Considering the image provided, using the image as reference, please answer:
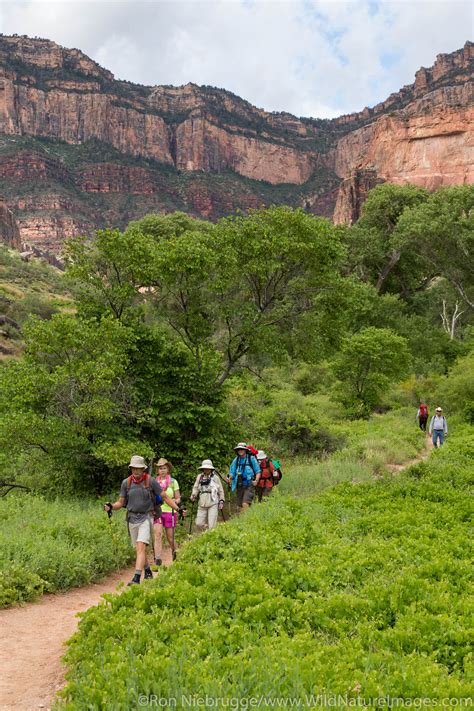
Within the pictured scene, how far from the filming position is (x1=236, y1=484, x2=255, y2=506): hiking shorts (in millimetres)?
9820

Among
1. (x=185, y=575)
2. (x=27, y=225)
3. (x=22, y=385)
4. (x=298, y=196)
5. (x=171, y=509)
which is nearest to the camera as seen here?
(x=185, y=575)

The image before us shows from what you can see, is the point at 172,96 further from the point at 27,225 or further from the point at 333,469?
the point at 333,469

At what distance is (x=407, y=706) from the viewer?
3.13 meters

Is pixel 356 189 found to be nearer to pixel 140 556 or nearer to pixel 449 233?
pixel 449 233

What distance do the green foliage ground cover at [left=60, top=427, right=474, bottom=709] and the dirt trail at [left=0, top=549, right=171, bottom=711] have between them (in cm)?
34

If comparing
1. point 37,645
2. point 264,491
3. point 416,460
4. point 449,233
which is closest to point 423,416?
point 416,460

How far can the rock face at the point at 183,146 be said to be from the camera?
86.6 meters

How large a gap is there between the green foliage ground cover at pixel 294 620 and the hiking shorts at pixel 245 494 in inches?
90.0

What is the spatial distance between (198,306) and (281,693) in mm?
11615

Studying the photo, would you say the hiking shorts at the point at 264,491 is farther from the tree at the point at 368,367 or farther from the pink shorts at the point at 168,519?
the tree at the point at 368,367

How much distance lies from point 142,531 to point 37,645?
6.40ft

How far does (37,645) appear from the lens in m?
5.05

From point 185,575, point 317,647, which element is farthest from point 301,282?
point 317,647

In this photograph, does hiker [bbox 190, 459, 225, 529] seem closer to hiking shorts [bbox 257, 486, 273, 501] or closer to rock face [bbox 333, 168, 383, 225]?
hiking shorts [bbox 257, 486, 273, 501]
